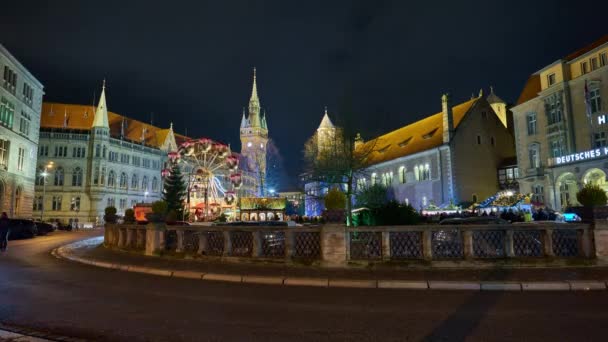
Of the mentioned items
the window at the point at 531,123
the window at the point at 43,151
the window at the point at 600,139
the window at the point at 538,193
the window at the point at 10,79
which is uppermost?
the window at the point at 10,79

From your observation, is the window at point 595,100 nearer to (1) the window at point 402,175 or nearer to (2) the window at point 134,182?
(1) the window at point 402,175

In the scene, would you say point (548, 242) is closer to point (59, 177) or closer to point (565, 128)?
point (565, 128)

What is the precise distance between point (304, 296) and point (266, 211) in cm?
3713

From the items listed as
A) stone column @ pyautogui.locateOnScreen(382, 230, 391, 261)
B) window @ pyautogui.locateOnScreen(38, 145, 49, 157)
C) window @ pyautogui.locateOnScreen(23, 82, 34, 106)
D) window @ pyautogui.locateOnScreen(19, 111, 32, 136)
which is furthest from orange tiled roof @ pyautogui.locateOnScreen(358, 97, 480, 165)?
window @ pyautogui.locateOnScreen(38, 145, 49, 157)

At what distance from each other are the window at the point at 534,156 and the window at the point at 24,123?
60476 mm

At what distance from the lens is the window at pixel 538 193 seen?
1636 inches

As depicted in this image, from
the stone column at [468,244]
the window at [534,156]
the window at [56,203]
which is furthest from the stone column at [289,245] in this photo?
the window at [56,203]

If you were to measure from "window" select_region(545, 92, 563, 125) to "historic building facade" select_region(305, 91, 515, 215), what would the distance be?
33.5ft

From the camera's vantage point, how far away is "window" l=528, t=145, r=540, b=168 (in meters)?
43.4

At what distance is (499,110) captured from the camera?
68.9 m

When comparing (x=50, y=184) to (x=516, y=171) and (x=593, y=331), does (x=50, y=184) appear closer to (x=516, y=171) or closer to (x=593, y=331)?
(x=516, y=171)

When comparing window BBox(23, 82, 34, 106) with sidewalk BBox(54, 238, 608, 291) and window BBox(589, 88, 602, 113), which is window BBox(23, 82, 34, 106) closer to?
sidewalk BBox(54, 238, 608, 291)

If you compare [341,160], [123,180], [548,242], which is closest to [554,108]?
[341,160]

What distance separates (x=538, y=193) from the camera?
4250cm
